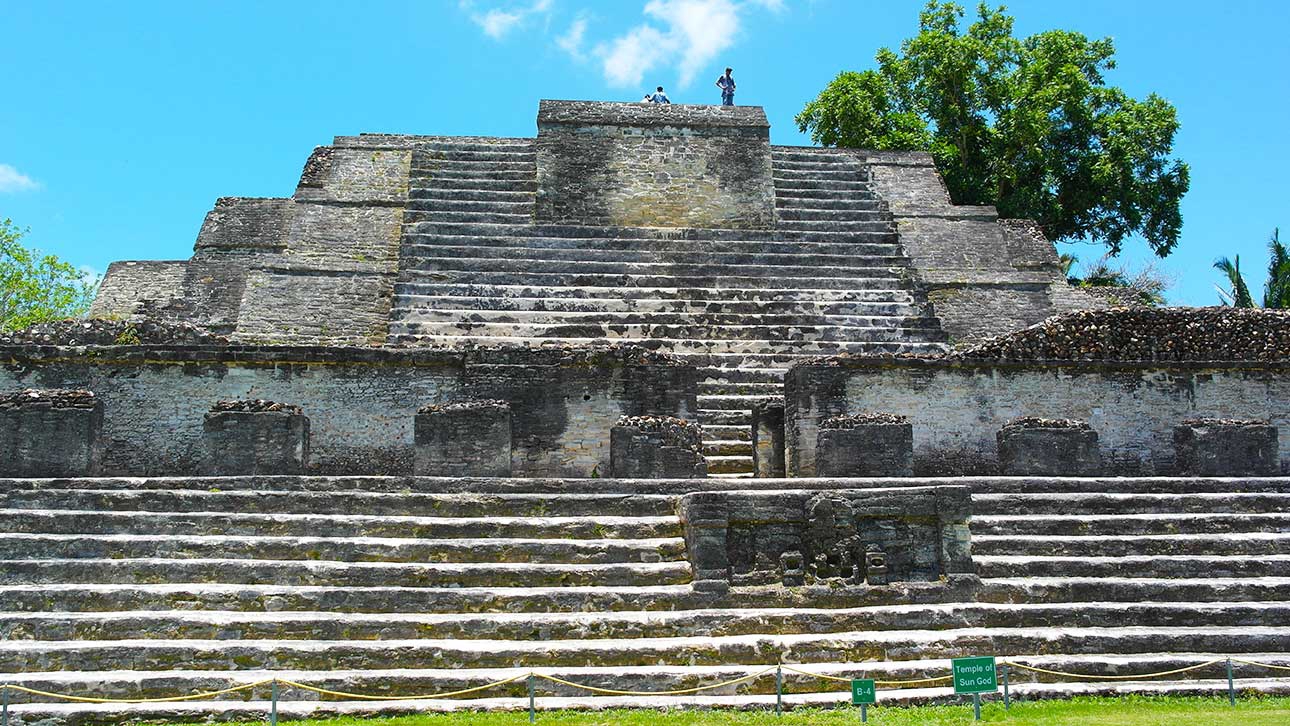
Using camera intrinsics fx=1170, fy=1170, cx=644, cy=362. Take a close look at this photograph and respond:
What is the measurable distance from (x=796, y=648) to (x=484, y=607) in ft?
6.31

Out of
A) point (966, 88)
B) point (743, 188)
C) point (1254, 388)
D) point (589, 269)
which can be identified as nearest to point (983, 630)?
point (1254, 388)

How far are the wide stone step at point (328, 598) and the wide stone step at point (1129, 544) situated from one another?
2.49 metres

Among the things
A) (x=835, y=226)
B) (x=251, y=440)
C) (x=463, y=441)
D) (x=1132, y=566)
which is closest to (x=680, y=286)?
(x=835, y=226)

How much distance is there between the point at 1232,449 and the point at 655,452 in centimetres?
512

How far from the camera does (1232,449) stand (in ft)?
33.4

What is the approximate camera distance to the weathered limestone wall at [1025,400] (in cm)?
1068

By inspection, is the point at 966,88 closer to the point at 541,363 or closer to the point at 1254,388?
the point at 1254,388

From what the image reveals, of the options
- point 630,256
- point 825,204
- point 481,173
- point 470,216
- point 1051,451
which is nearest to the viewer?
point 1051,451

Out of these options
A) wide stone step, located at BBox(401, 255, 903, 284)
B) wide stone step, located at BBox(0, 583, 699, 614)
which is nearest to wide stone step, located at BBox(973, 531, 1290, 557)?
wide stone step, located at BBox(0, 583, 699, 614)

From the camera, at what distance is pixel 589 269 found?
14484 mm

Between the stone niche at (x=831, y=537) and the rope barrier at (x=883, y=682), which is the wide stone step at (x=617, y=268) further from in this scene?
the rope barrier at (x=883, y=682)

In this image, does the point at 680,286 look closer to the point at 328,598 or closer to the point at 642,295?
the point at 642,295

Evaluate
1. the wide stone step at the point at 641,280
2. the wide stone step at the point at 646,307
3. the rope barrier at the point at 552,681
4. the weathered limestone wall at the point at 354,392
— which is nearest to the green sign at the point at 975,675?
the rope barrier at the point at 552,681

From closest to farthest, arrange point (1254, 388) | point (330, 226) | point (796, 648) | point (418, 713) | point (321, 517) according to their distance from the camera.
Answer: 1. point (418, 713)
2. point (796, 648)
3. point (321, 517)
4. point (1254, 388)
5. point (330, 226)
